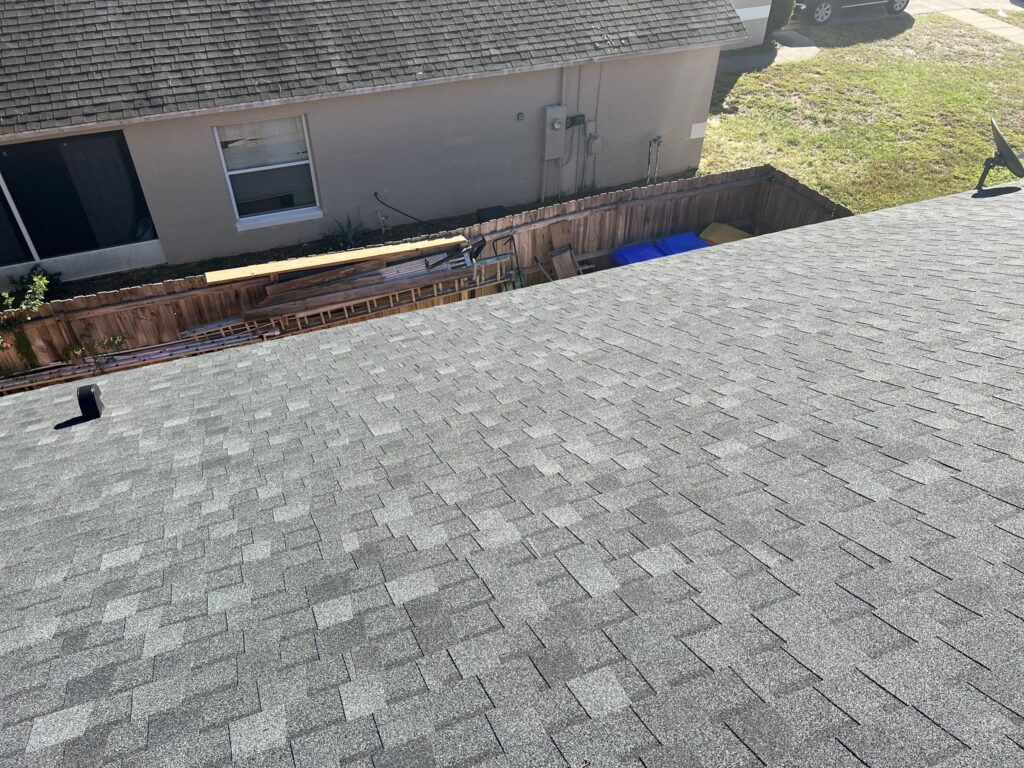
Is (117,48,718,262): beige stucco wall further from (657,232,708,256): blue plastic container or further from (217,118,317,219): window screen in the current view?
(657,232,708,256): blue plastic container

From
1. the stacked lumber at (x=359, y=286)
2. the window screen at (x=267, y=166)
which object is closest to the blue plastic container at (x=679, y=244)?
the stacked lumber at (x=359, y=286)

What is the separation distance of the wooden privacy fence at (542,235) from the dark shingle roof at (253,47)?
11.9ft

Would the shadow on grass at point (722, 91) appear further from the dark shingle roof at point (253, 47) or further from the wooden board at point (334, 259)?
the wooden board at point (334, 259)

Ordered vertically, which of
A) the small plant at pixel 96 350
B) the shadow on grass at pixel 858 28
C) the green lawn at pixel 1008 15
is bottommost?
the small plant at pixel 96 350

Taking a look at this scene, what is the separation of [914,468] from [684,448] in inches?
53.1

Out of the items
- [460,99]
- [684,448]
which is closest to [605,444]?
[684,448]

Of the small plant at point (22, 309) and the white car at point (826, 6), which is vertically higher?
the white car at point (826, 6)

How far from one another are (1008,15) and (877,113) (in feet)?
48.0

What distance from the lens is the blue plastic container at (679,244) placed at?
43.0 feet

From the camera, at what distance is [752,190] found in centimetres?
1433

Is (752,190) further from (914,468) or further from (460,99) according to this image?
(914,468)

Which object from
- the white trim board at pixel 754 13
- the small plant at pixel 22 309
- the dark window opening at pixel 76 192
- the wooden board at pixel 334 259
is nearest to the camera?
the small plant at pixel 22 309

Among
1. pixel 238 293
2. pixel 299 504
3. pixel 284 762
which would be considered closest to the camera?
pixel 284 762

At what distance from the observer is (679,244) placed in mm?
13203
